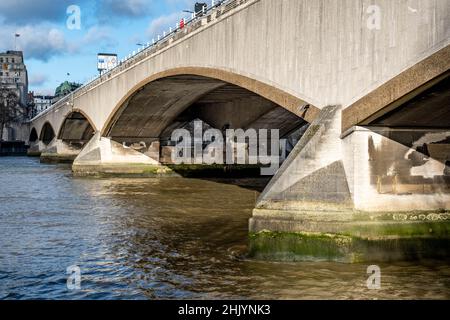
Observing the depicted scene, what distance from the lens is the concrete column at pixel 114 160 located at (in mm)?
41250

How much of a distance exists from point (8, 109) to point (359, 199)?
112m

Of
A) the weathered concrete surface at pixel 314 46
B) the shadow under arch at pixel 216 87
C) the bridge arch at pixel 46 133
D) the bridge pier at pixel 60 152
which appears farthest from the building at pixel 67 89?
the weathered concrete surface at pixel 314 46

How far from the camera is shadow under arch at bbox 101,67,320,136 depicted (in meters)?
16.7

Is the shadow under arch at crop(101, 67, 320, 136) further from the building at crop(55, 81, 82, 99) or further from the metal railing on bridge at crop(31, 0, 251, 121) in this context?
the building at crop(55, 81, 82, 99)

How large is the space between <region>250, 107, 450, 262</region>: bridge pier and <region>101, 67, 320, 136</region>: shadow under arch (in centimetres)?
218

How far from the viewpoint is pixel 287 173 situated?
13.9 m

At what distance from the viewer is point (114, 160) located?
4181cm

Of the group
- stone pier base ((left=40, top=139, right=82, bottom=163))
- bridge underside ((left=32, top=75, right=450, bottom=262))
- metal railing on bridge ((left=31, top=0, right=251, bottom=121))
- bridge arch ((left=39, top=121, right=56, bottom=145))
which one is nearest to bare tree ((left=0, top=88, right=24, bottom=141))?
bridge arch ((left=39, top=121, right=56, bottom=145))

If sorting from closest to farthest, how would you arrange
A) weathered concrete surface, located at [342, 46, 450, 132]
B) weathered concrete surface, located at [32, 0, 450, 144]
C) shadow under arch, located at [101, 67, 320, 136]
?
1. weathered concrete surface, located at [342, 46, 450, 132]
2. weathered concrete surface, located at [32, 0, 450, 144]
3. shadow under arch, located at [101, 67, 320, 136]

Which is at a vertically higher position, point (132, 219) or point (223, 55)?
point (223, 55)
